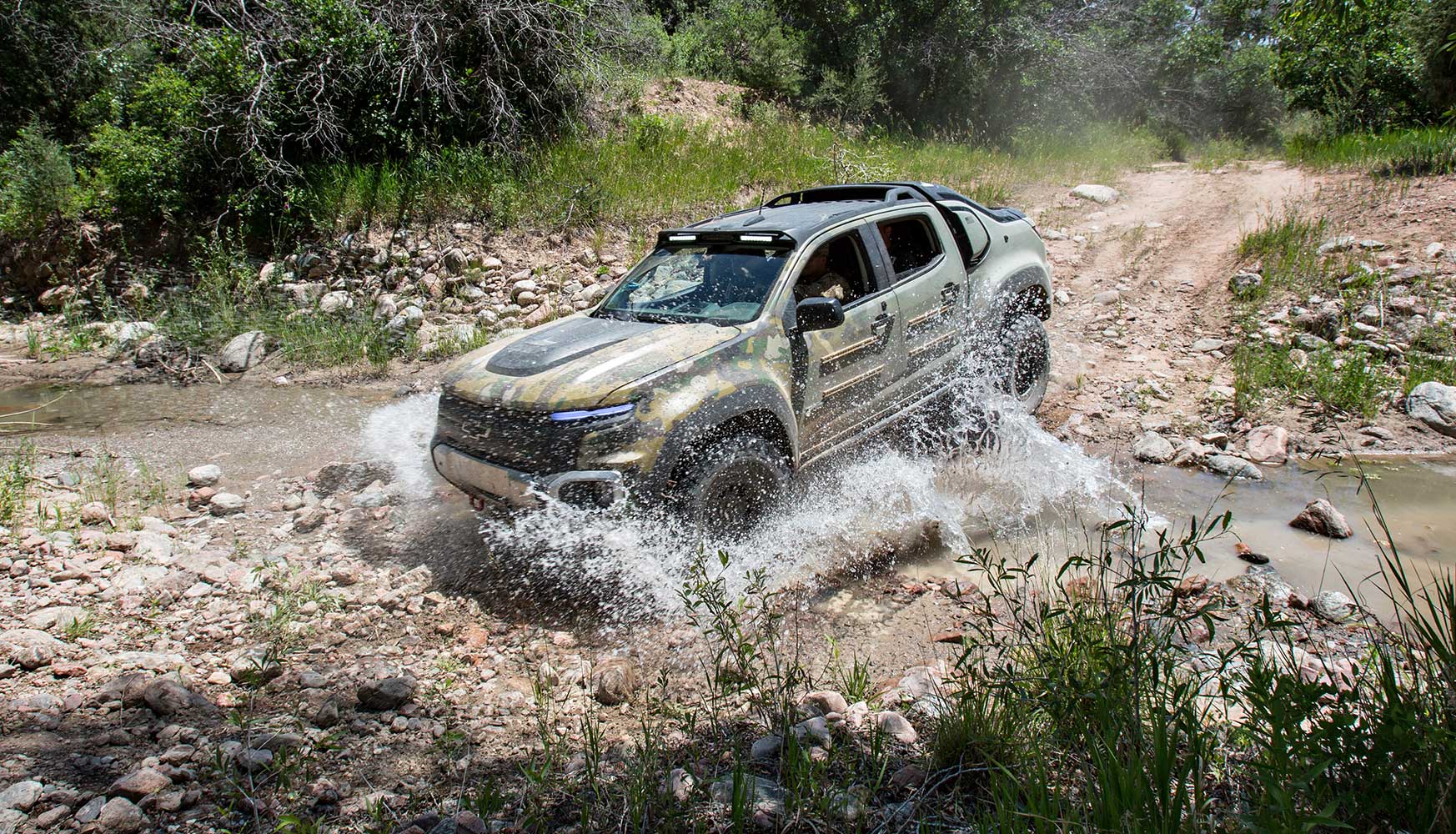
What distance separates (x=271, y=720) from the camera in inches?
116

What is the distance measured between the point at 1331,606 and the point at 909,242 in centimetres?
306

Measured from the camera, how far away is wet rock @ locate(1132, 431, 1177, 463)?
5.81 metres

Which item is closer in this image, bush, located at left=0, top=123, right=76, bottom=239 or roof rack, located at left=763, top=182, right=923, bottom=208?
roof rack, located at left=763, top=182, right=923, bottom=208

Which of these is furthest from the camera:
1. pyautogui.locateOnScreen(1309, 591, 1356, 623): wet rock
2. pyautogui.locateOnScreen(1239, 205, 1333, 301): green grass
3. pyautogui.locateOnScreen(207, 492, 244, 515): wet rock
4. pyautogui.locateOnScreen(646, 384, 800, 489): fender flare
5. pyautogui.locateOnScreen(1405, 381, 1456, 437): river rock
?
pyautogui.locateOnScreen(1239, 205, 1333, 301): green grass

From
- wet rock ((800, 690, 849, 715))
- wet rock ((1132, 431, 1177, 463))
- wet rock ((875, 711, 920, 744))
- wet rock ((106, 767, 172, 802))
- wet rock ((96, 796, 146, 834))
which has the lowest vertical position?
wet rock ((1132, 431, 1177, 463))

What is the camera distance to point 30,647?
329cm

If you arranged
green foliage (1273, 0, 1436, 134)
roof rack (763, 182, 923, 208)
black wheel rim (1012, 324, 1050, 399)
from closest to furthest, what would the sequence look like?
roof rack (763, 182, 923, 208)
black wheel rim (1012, 324, 1050, 399)
green foliage (1273, 0, 1436, 134)

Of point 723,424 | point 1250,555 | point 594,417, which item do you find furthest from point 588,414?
point 1250,555

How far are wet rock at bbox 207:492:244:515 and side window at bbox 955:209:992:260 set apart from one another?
5.12m

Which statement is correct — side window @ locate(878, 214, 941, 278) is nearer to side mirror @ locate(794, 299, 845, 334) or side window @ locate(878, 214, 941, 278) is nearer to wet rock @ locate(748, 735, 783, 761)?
side mirror @ locate(794, 299, 845, 334)

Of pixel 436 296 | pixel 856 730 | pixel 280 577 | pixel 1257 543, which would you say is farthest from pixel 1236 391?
pixel 436 296

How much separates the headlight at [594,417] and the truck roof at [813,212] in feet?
5.16

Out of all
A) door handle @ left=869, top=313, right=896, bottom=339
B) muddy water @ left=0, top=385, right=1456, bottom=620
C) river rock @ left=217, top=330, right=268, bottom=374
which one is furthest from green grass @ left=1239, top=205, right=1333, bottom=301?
river rock @ left=217, top=330, right=268, bottom=374

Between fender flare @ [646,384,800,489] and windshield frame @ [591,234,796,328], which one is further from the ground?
windshield frame @ [591,234,796,328]
